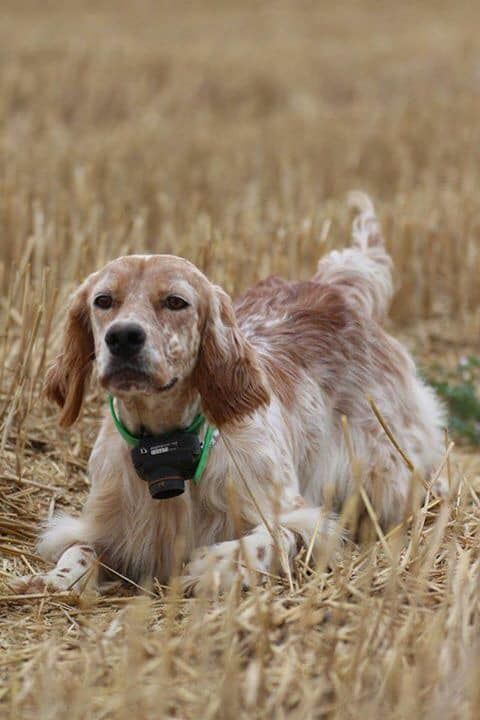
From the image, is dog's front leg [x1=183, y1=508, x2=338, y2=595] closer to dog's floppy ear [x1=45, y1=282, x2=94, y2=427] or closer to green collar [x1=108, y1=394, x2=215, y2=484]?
green collar [x1=108, y1=394, x2=215, y2=484]

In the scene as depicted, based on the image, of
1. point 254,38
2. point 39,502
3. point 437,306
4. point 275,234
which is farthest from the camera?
point 254,38

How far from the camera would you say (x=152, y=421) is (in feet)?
10.7

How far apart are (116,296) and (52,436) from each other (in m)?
1.52

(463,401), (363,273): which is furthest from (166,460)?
(463,401)

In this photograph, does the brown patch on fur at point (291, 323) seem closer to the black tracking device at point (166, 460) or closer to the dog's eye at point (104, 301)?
the black tracking device at point (166, 460)

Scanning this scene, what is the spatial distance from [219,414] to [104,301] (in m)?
0.44

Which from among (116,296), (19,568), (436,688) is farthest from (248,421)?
(436,688)

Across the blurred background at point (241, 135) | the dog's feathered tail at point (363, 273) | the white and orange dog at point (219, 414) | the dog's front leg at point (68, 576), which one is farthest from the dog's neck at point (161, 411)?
the blurred background at point (241, 135)

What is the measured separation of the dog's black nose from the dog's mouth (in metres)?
0.04

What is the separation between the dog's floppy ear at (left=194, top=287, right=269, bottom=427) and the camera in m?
3.22

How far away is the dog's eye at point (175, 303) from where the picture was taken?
312cm

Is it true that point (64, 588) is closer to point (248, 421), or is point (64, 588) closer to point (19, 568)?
point (19, 568)

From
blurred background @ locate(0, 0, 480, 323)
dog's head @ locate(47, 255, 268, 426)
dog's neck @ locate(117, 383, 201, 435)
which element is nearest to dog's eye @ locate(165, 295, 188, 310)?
dog's head @ locate(47, 255, 268, 426)

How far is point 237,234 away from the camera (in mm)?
6297
